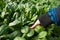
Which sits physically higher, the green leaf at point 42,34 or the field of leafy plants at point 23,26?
the field of leafy plants at point 23,26

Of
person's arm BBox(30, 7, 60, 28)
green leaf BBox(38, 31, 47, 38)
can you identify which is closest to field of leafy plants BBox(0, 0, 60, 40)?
green leaf BBox(38, 31, 47, 38)

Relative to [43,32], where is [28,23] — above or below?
above

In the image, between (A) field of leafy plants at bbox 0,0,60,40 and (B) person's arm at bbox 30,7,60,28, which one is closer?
(B) person's arm at bbox 30,7,60,28

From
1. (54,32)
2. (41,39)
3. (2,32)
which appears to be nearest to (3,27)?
(2,32)

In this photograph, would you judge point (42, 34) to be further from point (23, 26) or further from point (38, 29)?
point (23, 26)

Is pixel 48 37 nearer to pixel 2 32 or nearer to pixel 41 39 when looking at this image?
pixel 41 39

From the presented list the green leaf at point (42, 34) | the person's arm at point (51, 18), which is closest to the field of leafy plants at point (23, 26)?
the green leaf at point (42, 34)

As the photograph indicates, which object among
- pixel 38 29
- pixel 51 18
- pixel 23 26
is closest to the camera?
pixel 51 18

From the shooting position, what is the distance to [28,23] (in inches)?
86.9

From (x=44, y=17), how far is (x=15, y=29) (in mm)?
389

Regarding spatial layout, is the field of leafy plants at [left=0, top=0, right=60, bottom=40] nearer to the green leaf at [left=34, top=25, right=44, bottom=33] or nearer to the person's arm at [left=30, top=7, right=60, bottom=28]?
the green leaf at [left=34, top=25, right=44, bottom=33]

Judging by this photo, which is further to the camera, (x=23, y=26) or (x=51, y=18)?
(x=23, y=26)

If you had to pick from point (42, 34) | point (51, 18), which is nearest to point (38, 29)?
point (42, 34)

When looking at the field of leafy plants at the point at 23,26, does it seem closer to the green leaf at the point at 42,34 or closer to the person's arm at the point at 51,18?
the green leaf at the point at 42,34
